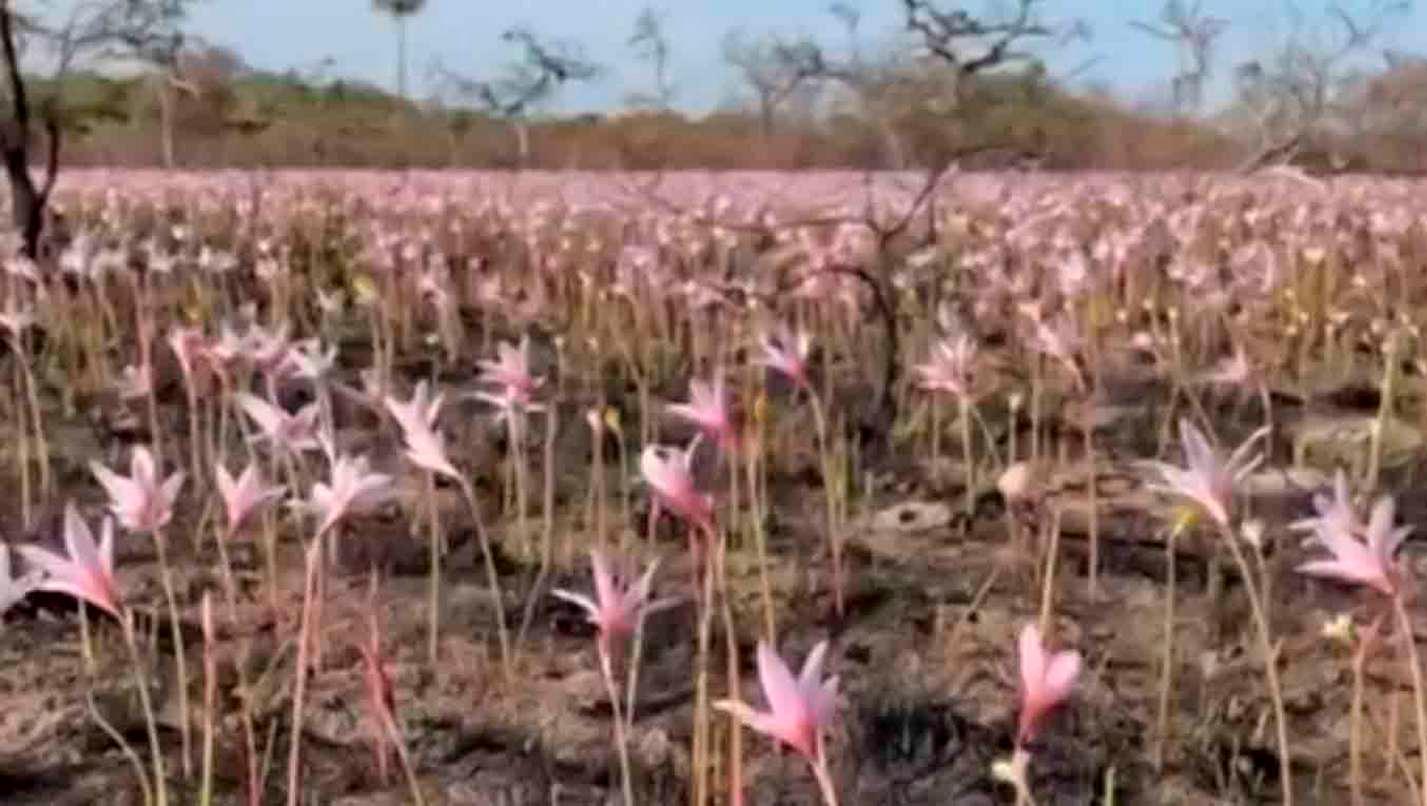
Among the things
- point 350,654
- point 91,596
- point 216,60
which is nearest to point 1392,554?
point 91,596

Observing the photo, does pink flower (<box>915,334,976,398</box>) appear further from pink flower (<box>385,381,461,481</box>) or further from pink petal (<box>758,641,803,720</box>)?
pink petal (<box>758,641,803,720</box>)

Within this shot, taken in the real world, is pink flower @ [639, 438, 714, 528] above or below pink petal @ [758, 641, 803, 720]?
above

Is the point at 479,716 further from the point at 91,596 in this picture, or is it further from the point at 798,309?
the point at 798,309

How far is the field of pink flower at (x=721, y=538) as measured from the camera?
9.56ft

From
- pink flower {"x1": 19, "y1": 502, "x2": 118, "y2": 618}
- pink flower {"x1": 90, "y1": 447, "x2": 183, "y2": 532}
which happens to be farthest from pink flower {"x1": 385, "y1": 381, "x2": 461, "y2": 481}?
pink flower {"x1": 19, "y1": 502, "x2": 118, "y2": 618}

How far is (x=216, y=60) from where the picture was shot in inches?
380

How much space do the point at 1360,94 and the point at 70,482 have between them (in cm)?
843

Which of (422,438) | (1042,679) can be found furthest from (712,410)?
(1042,679)

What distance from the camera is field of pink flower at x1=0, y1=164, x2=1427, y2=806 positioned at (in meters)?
2.91

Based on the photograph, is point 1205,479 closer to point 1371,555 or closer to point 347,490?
point 1371,555

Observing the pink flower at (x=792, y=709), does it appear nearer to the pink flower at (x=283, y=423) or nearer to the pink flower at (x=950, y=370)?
the pink flower at (x=283, y=423)

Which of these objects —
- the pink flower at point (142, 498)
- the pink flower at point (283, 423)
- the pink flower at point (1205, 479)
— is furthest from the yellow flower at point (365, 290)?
the pink flower at point (1205, 479)

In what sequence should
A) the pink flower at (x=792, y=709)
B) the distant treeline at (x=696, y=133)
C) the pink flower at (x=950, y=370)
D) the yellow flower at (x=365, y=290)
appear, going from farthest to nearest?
1. the distant treeline at (x=696, y=133)
2. the yellow flower at (x=365, y=290)
3. the pink flower at (x=950, y=370)
4. the pink flower at (x=792, y=709)

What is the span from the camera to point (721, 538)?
3410 mm
